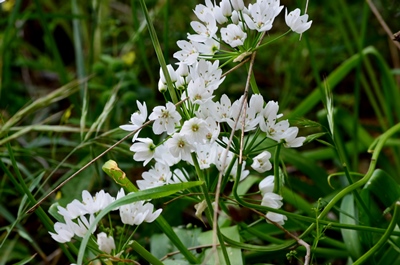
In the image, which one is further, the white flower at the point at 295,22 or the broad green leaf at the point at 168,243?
the broad green leaf at the point at 168,243

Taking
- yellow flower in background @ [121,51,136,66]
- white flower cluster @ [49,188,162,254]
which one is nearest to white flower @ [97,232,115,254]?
white flower cluster @ [49,188,162,254]

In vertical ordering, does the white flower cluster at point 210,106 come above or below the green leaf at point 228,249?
above

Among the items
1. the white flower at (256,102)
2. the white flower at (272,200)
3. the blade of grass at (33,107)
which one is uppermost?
the blade of grass at (33,107)

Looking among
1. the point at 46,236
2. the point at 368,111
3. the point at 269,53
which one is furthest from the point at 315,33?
the point at 46,236

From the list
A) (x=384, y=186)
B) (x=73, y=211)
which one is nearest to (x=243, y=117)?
(x=73, y=211)

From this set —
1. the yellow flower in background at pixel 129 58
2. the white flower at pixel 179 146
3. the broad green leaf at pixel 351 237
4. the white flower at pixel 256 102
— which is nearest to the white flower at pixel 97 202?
the white flower at pixel 179 146

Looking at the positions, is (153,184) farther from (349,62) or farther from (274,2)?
(349,62)

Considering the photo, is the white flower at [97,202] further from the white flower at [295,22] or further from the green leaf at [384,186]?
the green leaf at [384,186]
